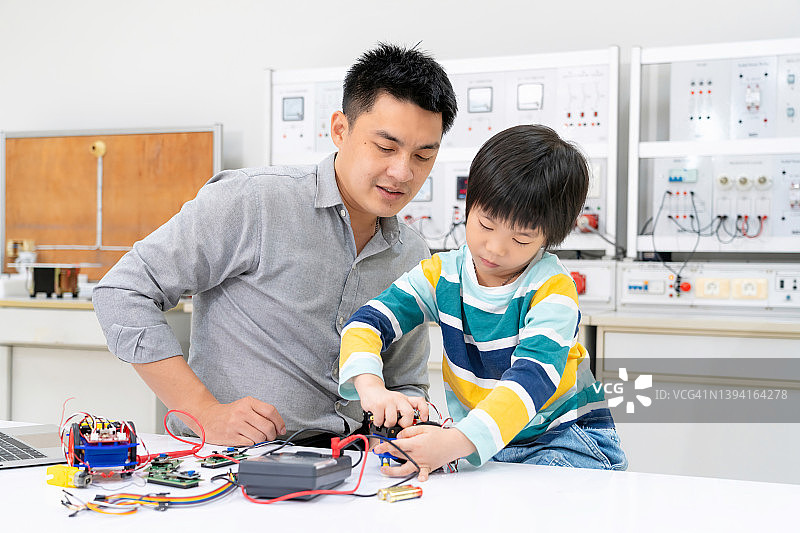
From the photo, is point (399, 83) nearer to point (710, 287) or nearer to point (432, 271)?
point (432, 271)

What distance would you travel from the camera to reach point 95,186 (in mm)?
3693

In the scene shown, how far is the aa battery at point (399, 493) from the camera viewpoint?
842 millimetres

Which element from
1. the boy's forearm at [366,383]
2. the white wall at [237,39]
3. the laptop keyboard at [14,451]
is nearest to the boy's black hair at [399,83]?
the boy's forearm at [366,383]

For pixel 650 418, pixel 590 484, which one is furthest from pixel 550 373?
pixel 650 418

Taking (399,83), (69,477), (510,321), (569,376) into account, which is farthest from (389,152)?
(69,477)

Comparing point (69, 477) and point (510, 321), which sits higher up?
point (510, 321)

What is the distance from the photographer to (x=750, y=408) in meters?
2.40

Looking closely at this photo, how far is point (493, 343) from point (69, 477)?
1.96 ft

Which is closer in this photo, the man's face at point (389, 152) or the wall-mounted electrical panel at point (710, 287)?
the man's face at point (389, 152)

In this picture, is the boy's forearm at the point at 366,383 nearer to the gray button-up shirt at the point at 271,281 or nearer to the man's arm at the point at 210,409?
the man's arm at the point at 210,409

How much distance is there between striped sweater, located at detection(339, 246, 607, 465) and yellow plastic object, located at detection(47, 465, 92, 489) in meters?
0.36

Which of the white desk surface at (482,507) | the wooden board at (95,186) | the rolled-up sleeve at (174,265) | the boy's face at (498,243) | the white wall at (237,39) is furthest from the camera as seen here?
the wooden board at (95,186)

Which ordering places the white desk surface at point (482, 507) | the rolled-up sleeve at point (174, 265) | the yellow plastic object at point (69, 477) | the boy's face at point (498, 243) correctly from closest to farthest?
the white desk surface at point (482, 507) → the yellow plastic object at point (69, 477) → the boy's face at point (498, 243) → the rolled-up sleeve at point (174, 265)

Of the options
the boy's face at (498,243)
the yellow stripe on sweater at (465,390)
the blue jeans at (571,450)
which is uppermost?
the boy's face at (498,243)
